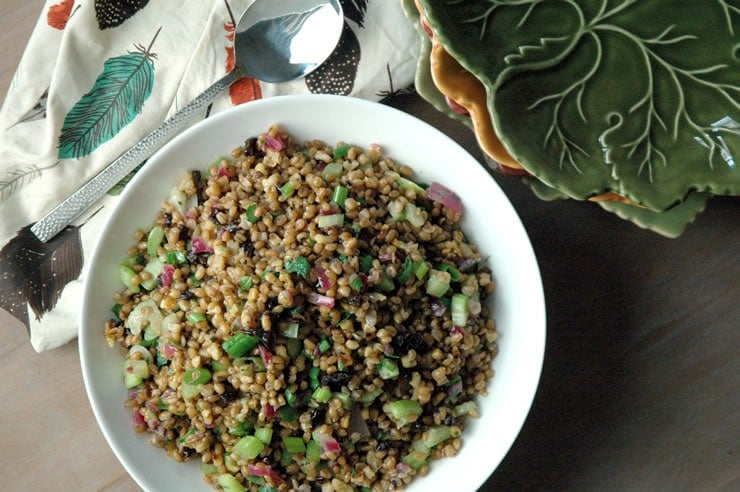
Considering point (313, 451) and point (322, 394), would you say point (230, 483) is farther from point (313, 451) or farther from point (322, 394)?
point (322, 394)

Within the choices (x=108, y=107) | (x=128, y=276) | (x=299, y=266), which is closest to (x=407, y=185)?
(x=299, y=266)

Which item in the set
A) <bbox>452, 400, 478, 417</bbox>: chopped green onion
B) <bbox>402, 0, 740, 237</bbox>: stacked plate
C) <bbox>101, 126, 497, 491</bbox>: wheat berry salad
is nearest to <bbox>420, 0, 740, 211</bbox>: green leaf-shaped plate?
<bbox>402, 0, 740, 237</bbox>: stacked plate

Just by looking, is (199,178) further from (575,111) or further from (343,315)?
(575,111)

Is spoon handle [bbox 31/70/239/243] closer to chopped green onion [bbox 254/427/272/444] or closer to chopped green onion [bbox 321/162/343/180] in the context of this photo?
chopped green onion [bbox 321/162/343/180]

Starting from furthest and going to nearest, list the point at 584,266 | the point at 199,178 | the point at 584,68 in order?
the point at 584,266
the point at 199,178
the point at 584,68

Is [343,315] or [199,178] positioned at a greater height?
[199,178]

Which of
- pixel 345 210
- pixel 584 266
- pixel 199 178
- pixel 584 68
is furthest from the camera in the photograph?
pixel 584 266

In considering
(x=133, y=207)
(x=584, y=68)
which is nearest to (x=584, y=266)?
(x=584, y=68)
